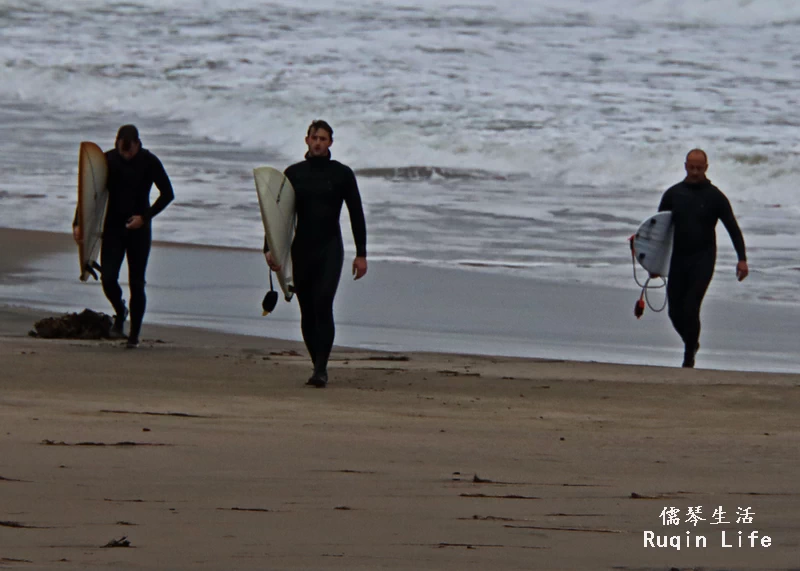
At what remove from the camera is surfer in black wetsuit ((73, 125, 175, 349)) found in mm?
8219

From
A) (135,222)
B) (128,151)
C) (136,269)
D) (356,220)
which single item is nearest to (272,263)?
(356,220)

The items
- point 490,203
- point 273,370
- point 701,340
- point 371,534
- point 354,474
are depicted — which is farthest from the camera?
point 490,203

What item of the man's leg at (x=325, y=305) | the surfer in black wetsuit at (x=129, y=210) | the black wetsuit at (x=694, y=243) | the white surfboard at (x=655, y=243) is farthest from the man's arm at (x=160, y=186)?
the black wetsuit at (x=694, y=243)

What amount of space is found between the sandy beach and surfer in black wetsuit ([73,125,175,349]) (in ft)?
2.26

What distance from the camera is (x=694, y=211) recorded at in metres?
8.80

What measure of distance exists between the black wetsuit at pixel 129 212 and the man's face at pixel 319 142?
145cm

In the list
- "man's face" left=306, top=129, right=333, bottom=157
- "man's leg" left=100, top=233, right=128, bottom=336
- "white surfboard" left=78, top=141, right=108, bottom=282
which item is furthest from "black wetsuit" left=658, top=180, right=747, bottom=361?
"white surfboard" left=78, top=141, right=108, bottom=282

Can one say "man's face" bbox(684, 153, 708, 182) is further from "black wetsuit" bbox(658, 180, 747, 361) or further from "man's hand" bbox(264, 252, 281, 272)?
"man's hand" bbox(264, 252, 281, 272)

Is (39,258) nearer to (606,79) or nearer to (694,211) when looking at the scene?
(694,211)

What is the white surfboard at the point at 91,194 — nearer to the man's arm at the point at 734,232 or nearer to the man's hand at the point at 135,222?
the man's hand at the point at 135,222

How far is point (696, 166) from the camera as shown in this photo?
8820 mm

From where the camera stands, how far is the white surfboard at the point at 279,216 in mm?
7180

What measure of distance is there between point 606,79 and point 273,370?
2333 cm

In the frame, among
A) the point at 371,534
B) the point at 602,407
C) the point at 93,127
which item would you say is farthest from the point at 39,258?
the point at 93,127
